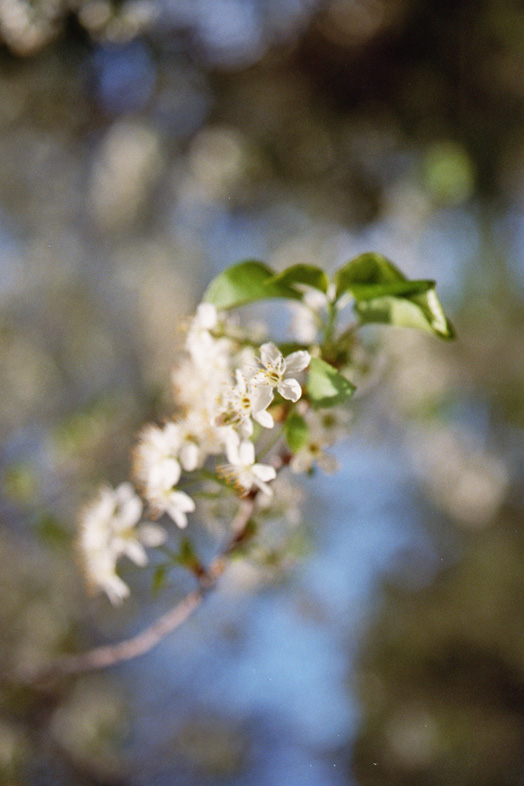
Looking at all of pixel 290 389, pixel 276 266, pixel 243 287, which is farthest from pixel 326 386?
pixel 276 266

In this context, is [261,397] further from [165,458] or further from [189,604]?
[189,604]

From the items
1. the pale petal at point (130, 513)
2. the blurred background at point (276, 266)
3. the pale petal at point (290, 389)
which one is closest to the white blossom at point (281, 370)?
the pale petal at point (290, 389)


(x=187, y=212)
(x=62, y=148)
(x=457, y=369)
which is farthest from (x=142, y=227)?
(x=457, y=369)

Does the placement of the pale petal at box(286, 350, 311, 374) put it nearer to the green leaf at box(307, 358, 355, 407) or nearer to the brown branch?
the green leaf at box(307, 358, 355, 407)

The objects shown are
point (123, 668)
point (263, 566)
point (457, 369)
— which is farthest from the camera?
point (123, 668)

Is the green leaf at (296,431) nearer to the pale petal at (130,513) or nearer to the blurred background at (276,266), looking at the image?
the pale petal at (130,513)

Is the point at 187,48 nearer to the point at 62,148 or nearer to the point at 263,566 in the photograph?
the point at 62,148
